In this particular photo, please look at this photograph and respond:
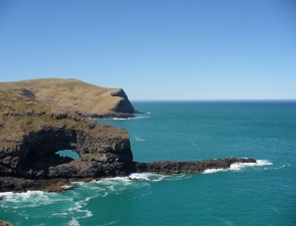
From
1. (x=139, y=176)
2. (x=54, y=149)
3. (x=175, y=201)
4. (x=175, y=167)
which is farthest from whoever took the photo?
(x=175, y=167)

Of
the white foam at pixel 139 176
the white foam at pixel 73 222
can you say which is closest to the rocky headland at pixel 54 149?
the white foam at pixel 139 176

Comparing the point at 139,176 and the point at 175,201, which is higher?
the point at 139,176

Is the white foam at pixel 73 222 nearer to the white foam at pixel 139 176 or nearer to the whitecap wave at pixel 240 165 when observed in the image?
the white foam at pixel 139 176

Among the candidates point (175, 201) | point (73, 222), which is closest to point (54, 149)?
point (73, 222)

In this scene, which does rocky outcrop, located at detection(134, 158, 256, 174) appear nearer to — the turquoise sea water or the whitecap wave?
the whitecap wave

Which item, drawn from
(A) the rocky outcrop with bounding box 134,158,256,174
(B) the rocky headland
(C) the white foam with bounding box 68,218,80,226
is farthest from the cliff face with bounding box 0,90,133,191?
(C) the white foam with bounding box 68,218,80,226

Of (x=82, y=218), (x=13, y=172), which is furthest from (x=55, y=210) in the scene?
(x=13, y=172)

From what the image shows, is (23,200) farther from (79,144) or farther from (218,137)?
(218,137)

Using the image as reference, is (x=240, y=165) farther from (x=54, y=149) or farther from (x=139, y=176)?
(x=54, y=149)
